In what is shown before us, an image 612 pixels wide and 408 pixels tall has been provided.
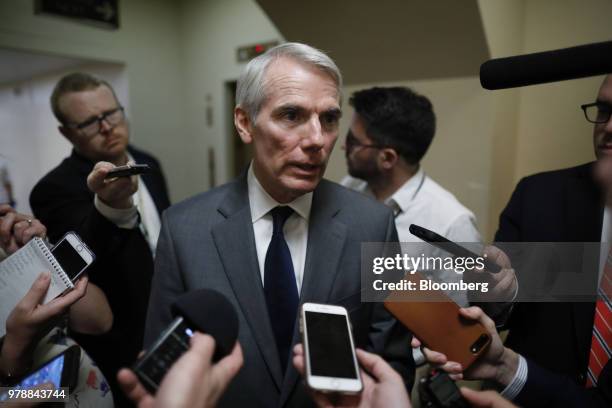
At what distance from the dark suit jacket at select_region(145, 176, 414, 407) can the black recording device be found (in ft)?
0.47

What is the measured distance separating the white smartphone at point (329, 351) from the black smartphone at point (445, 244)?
0.22 meters

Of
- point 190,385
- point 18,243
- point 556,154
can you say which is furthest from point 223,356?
point 556,154

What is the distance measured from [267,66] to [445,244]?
0.60 metres

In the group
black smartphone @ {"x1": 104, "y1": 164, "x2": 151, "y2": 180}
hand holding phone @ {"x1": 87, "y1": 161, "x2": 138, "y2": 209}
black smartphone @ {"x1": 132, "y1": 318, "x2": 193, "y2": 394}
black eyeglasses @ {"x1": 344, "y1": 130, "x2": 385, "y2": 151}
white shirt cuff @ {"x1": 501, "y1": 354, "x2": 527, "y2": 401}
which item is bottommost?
white shirt cuff @ {"x1": 501, "y1": 354, "x2": 527, "y2": 401}

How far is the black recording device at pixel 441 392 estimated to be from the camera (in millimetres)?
705

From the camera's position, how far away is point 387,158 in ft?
5.00

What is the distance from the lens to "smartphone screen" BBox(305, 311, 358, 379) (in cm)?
62

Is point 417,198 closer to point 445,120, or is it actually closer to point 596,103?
point 445,120

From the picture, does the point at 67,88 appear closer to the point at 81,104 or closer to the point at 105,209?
the point at 81,104

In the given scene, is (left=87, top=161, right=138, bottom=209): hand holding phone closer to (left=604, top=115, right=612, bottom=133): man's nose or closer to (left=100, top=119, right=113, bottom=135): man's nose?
(left=100, top=119, right=113, bottom=135): man's nose

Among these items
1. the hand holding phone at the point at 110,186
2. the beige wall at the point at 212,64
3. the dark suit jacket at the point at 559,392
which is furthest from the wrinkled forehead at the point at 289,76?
the beige wall at the point at 212,64

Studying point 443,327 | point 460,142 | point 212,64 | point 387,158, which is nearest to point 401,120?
point 387,158

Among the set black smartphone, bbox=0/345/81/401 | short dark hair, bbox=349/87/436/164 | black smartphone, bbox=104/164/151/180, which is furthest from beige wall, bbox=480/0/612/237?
black smartphone, bbox=0/345/81/401

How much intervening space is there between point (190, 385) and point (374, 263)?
1.88 ft
